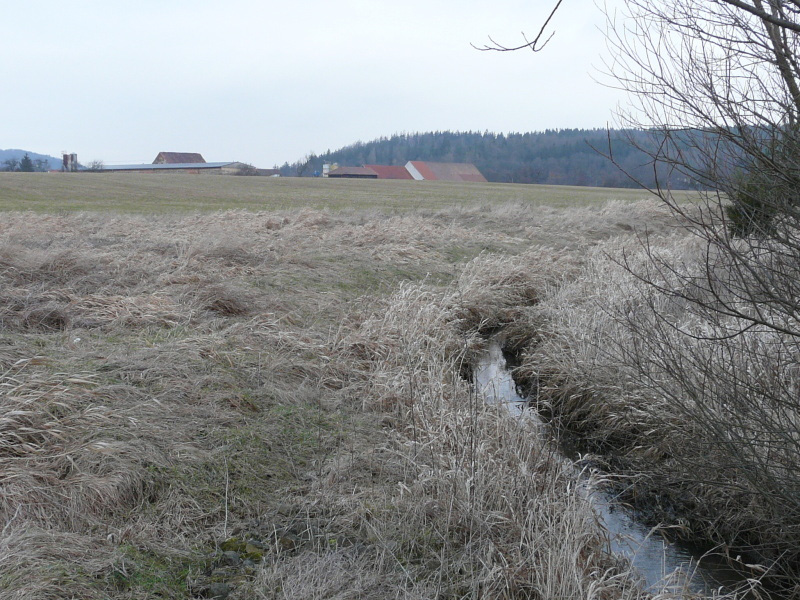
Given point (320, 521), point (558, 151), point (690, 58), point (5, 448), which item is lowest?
point (320, 521)

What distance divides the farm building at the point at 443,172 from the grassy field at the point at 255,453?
76292 millimetres

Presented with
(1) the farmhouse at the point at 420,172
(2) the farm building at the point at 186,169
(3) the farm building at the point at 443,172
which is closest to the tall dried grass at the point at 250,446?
(2) the farm building at the point at 186,169

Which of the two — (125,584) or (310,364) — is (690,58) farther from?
(310,364)

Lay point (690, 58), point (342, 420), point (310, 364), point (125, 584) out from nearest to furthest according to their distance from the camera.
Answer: point (125, 584)
point (690, 58)
point (342, 420)
point (310, 364)

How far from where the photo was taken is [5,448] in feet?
12.0

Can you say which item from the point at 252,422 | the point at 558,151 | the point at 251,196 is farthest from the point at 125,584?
the point at 558,151

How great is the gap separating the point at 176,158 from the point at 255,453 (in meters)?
91.9

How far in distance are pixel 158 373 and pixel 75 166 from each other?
2662 inches

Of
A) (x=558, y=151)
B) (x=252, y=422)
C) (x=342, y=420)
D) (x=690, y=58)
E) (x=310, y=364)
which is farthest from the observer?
(x=558, y=151)

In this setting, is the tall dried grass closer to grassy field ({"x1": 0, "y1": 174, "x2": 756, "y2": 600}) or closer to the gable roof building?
grassy field ({"x1": 0, "y1": 174, "x2": 756, "y2": 600})

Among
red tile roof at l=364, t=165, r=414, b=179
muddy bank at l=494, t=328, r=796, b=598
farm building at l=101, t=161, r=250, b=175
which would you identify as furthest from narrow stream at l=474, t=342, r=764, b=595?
red tile roof at l=364, t=165, r=414, b=179

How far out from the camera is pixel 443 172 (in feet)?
284

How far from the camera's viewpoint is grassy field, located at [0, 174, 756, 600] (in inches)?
126

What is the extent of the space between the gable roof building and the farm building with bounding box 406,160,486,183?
2933 centimetres
